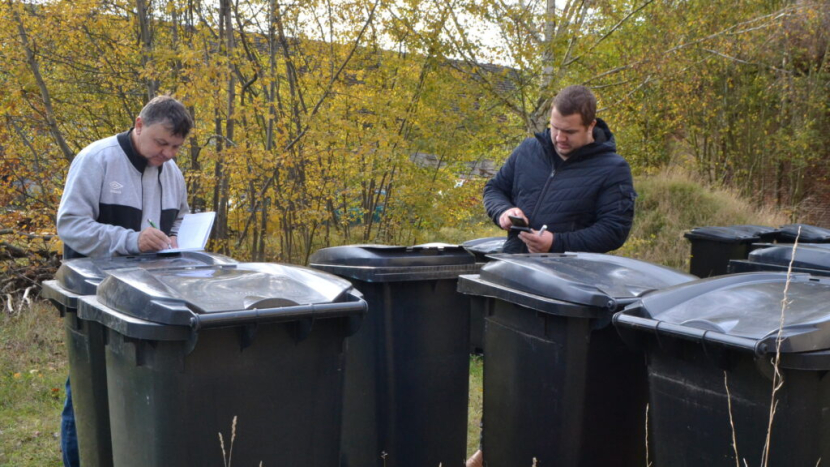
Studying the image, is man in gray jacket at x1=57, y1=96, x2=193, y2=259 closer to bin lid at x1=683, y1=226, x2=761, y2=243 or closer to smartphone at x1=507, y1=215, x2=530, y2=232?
smartphone at x1=507, y1=215, x2=530, y2=232

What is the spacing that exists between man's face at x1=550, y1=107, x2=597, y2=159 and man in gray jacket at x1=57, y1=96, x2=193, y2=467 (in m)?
1.72

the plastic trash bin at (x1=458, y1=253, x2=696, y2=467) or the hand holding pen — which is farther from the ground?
the hand holding pen

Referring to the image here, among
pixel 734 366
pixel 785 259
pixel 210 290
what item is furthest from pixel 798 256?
pixel 210 290

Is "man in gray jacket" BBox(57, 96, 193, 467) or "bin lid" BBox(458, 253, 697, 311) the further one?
"man in gray jacket" BBox(57, 96, 193, 467)

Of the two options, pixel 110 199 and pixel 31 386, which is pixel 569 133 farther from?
pixel 31 386

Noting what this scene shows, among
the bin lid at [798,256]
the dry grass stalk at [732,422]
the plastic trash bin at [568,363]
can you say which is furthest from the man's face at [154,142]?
the bin lid at [798,256]

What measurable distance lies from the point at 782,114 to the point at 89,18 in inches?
500

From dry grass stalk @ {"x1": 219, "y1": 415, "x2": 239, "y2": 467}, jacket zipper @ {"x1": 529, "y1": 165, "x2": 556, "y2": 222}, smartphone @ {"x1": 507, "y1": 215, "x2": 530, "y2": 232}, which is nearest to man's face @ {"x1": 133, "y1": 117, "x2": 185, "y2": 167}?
dry grass stalk @ {"x1": 219, "y1": 415, "x2": 239, "y2": 467}

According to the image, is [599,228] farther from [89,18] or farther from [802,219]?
[802,219]

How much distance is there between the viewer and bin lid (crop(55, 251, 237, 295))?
273cm

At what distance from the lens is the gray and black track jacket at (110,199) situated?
3.00 m

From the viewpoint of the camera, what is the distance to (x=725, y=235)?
5.99 metres

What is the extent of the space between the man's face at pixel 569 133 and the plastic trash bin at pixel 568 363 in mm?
718

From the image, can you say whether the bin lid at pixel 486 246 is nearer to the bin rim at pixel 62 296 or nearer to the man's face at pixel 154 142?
the man's face at pixel 154 142
